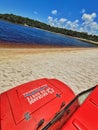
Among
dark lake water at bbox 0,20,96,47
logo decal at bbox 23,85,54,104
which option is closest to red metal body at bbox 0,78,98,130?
logo decal at bbox 23,85,54,104

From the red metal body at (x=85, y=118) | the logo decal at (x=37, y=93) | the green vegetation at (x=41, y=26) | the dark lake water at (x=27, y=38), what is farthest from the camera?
the green vegetation at (x=41, y=26)

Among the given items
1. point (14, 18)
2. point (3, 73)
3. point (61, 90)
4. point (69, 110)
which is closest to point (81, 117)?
point (69, 110)

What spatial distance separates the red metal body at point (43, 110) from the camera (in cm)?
233

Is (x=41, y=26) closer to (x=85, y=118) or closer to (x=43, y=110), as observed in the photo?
(x=43, y=110)

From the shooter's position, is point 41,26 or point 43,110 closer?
point 43,110

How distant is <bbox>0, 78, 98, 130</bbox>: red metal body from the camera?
2.33m

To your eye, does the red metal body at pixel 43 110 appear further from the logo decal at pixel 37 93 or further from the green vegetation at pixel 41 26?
the green vegetation at pixel 41 26

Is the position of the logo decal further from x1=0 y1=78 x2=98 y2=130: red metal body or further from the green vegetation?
the green vegetation

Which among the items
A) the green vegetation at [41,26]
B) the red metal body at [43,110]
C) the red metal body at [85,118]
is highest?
the red metal body at [85,118]

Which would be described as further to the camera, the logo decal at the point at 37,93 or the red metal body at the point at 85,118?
the logo decal at the point at 37,93

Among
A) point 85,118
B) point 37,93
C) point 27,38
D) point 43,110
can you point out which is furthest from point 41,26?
point 85,118

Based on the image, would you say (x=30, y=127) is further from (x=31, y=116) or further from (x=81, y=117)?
(x=81, y=117)

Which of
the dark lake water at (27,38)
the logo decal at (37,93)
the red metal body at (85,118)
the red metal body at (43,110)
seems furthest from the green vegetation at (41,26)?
the red metal body at (85,118)

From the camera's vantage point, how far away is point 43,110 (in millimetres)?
2750
